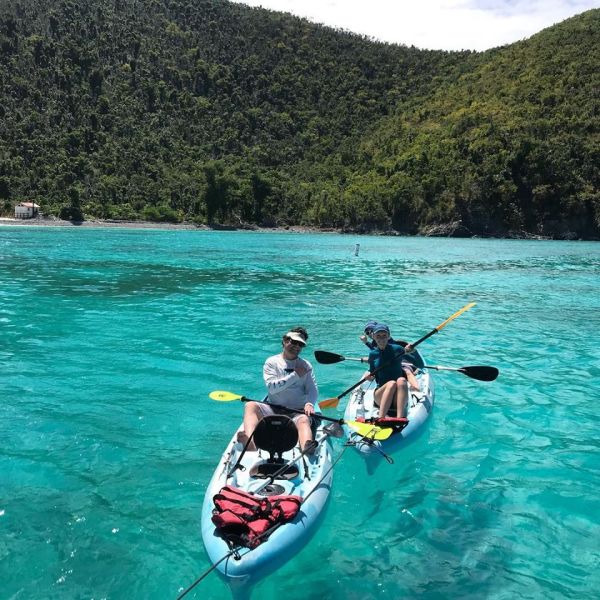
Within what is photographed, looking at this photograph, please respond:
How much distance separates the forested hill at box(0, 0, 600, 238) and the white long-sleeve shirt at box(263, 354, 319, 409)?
323ft

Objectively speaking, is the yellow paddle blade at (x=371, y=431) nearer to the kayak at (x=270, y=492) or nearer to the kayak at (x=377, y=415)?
the kayak at (x=377, y=415)

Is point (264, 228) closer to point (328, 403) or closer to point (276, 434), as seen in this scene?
point (328, 403)

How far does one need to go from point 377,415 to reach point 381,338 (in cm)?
117

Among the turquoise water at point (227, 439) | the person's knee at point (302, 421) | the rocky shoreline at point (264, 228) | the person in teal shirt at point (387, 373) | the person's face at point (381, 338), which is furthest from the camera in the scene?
the rocky shoreline at point (264, 228)

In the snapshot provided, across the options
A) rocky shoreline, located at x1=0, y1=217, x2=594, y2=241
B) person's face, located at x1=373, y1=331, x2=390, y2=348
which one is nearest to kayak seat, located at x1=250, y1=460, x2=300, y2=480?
person's face, located at x1=373, y1=331, x2=390, y2=348

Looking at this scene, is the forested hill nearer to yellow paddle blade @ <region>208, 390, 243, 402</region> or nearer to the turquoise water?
the turquoise water

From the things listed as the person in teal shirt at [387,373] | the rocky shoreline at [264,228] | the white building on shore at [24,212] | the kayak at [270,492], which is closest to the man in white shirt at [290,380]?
the kayak at [270,492]

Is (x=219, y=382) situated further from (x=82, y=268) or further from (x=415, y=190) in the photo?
(x=415, y=190)

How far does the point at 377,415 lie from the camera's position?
846 cm

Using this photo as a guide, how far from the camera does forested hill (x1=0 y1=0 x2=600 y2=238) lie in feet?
362

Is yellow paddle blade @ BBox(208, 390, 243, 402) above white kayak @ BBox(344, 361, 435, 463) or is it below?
above

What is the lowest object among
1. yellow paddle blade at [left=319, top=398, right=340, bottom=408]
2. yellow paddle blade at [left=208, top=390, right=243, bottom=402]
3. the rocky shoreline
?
the rocky shoreline

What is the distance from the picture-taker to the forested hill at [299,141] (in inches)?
4341

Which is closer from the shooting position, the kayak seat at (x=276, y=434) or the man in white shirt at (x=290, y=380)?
the kayak seat at (x=276, y=434)
